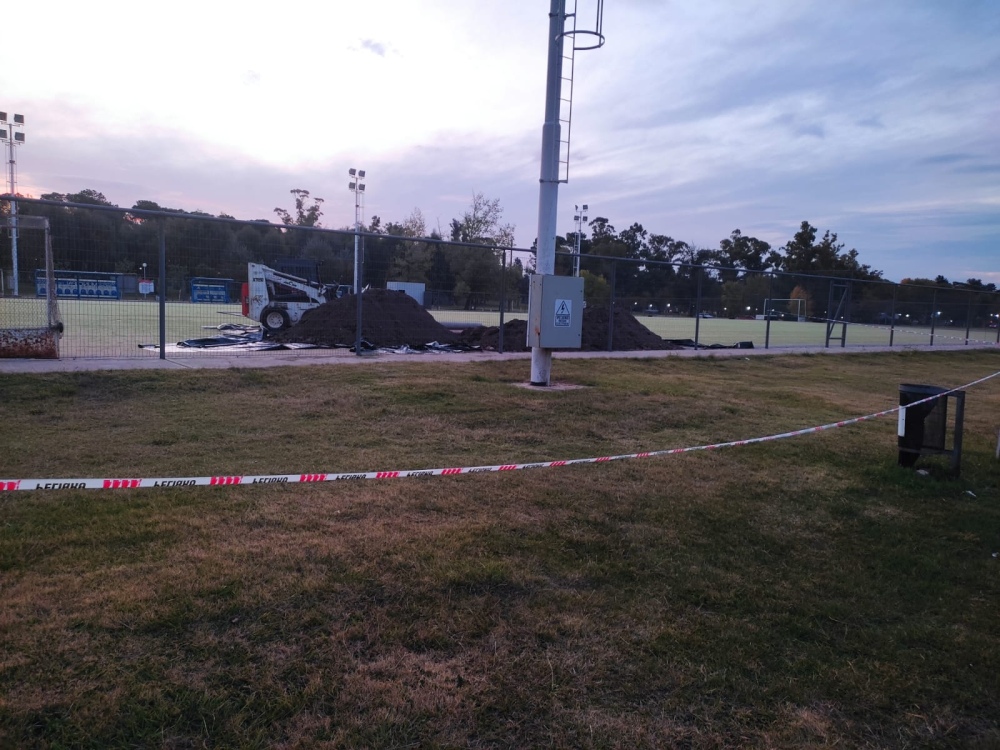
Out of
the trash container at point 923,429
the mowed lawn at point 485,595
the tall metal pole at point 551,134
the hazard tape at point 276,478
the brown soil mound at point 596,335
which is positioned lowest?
the mowed lawn at point 485,595

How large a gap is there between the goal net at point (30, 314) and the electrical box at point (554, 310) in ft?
23.0

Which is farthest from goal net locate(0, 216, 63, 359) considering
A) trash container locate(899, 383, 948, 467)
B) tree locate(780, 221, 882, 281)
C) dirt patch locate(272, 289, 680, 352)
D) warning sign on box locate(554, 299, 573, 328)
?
tree locate(780, 221, 882, 281)

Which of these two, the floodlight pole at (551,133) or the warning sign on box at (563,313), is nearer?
the floodlight pole at (551,133)

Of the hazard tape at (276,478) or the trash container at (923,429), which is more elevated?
the trash container at (923,429)

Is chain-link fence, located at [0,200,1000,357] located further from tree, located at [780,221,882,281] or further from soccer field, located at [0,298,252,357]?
tree, located at [780,221,882,281]

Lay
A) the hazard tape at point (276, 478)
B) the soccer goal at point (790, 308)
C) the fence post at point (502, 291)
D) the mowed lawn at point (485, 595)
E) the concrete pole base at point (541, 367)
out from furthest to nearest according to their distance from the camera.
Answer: the soccer goal at point (790, 308) → the fence post at point (502, 291) → the concrete pole base at point (541, 367) → the hazard tape at point (276, 478) → the mowed lawn at point (485, 595)

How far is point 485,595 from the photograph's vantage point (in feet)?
12.3

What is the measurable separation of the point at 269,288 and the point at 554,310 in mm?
12316

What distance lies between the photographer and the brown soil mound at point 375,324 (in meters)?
15.9

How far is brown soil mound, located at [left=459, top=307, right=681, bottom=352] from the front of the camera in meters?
16.7

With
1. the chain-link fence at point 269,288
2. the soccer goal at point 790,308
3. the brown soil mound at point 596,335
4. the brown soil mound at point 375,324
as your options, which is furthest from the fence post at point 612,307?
the soccer goal at point 790,308

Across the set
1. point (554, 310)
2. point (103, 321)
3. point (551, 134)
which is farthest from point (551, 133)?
point (103, 321)

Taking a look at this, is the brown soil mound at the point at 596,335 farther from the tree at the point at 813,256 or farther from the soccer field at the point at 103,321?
the tree at the point at 813,256

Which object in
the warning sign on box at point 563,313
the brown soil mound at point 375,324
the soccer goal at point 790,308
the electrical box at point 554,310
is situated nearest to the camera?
the electrical box at point 554,310
